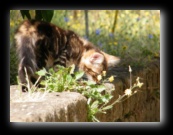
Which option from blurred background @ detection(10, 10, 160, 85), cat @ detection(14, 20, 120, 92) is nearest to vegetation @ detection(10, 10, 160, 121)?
blurred background @ detection(10, 10, 160, 85)

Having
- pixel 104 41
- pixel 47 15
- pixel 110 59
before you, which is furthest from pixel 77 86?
pixel 104 41

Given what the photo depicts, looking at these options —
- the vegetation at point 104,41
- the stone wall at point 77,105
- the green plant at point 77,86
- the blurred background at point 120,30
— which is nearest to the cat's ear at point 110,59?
the stone wall at point 77,105

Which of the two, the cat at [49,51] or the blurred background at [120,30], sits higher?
the blurred background at [120,30]

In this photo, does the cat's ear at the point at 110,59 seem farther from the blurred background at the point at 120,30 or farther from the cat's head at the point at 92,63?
the blurred background at the point at 120,30

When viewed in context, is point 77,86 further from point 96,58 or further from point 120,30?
point 120,30

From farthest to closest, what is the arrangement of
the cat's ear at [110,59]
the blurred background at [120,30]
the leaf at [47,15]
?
A: the blurred background at [120,30] → the cat's ear at [110,59] → the leaf at [47,15]

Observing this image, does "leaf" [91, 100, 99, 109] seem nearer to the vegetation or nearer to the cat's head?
the vegetation

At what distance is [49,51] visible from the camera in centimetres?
517

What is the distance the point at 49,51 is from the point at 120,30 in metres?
3.19

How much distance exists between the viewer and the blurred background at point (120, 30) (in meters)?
6.89

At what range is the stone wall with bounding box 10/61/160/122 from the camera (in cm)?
421

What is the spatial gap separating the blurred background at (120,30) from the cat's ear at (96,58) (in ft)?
2.73

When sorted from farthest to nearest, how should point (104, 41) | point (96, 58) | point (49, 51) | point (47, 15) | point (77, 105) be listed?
point (104, 41) → point (96, 58) → point (47, 15) → point (49, 51) → point (77, 105)

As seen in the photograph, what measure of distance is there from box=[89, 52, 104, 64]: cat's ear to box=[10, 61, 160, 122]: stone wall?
0.21 meters
